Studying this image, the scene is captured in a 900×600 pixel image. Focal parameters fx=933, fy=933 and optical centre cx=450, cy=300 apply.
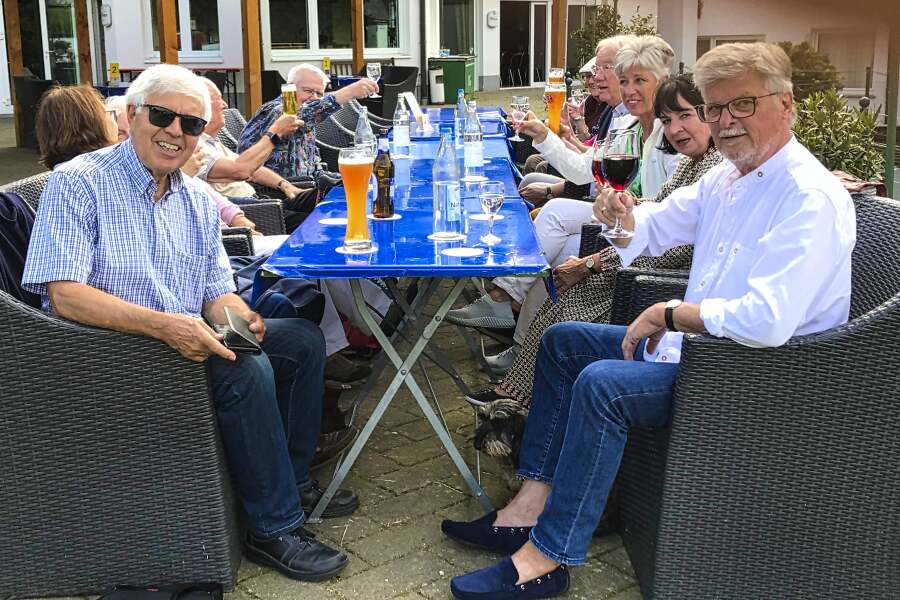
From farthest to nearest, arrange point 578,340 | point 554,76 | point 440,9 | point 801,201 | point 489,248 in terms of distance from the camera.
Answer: point 440,9
point 554,76
point 489,248
point 578,340
point 801,201

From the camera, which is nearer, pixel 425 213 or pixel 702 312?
pixel 702 312

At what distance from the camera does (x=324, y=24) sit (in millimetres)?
18078

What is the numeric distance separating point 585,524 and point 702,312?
56 cm

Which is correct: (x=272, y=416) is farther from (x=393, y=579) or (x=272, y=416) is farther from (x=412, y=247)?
(x=412, y=247)

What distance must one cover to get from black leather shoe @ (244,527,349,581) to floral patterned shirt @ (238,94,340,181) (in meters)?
2.81

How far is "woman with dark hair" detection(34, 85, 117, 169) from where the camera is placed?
2.77 m

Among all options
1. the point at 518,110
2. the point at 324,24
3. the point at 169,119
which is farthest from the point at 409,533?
the point at 324,24

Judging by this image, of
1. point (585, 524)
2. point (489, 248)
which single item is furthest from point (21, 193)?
point (585, 524)

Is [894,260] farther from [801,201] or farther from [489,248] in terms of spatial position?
[489,248]

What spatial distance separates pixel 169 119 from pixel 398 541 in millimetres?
1268

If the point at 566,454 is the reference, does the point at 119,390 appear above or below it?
above

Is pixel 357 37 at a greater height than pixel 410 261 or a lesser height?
greater

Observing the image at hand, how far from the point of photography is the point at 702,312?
200cm

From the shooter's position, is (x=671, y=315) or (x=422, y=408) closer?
(x=671, y=315)
